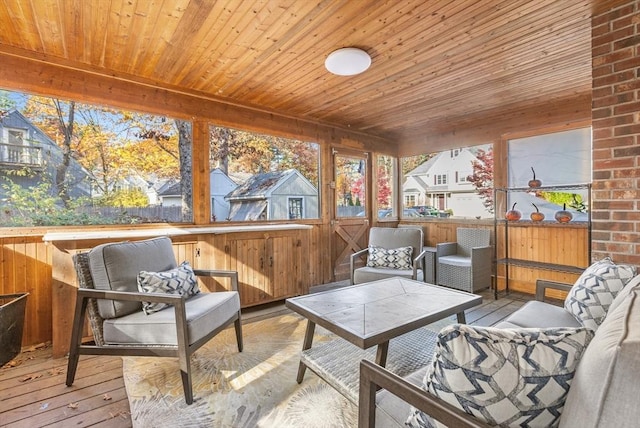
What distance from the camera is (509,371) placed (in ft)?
2.53

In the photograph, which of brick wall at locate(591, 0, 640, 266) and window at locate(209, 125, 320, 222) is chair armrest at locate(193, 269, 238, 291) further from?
brick wall at locate(591, 0, 640, 266)

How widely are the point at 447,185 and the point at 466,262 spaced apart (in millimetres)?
1524

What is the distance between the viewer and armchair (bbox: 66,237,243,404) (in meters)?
1.88

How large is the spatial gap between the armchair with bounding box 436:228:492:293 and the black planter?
4.47 m

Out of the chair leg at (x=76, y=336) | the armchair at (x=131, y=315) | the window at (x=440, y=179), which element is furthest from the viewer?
the window at (x=440, y=179)

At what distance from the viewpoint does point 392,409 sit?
3.63 feet

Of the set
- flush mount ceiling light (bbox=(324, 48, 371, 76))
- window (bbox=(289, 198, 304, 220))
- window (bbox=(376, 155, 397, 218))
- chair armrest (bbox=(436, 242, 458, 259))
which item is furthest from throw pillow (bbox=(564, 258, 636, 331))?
window (bbox=(376, 155, 397, 218))

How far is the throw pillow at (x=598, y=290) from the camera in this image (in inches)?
65.7

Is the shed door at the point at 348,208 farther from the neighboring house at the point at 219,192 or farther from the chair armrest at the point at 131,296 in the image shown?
the chair armrest at the point at 131,296

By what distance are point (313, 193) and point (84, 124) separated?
2.84 metres

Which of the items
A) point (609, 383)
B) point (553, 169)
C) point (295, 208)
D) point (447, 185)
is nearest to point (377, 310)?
point (609, 383)

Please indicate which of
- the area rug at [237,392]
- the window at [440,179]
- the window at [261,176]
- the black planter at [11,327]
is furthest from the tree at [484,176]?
the black planter at [11,327]

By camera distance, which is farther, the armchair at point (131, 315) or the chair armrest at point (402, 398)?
the armchair at point (131, 315)

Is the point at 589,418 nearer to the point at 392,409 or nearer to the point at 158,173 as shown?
the point at 392,409
